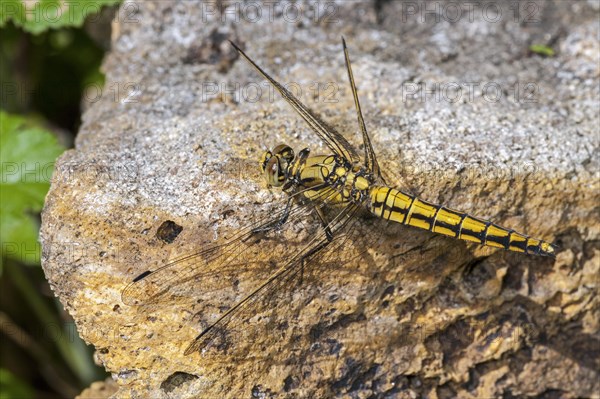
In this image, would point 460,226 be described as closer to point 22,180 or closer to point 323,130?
point 323,130

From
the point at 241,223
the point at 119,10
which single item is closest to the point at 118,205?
the point at 241,223

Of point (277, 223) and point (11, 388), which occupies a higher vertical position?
point (277, 223)

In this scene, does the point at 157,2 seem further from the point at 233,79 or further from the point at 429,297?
the point at 429,297

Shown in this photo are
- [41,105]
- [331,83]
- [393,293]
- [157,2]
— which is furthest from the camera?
[41,105]

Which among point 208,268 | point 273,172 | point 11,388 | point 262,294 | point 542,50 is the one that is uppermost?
point 542,50

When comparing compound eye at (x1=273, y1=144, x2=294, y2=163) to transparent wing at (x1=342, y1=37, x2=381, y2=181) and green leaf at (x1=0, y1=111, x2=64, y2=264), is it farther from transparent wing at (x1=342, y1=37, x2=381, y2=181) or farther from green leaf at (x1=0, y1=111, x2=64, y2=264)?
green leaf at (x1=0, y1=111, x2=64, y2=264)

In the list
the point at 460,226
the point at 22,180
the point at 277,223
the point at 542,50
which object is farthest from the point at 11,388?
the point at 542,50
